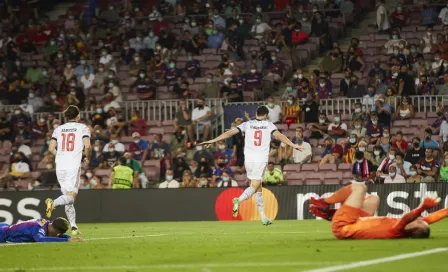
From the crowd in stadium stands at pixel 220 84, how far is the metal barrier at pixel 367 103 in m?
0.10

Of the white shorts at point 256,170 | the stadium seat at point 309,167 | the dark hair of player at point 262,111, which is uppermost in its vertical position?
the dark hair of player at point 262,111

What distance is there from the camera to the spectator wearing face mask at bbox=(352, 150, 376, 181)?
A: 2859cm

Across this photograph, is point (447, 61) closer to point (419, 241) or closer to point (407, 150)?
point (407, 150)

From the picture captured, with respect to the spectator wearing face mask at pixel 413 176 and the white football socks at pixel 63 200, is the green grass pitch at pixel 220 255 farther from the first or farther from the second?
the spectator wearing face mask at pixel 413 176

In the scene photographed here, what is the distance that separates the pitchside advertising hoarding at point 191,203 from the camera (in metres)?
27.1

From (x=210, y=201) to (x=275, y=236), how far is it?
12.0 metres

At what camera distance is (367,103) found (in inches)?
1257

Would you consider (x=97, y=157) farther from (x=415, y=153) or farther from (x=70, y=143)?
(x=70, y=143)

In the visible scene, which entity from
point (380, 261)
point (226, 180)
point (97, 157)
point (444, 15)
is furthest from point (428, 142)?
point (380, 261)

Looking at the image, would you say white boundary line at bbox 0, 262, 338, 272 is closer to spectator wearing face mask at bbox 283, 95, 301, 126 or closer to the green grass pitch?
the green grass pitch

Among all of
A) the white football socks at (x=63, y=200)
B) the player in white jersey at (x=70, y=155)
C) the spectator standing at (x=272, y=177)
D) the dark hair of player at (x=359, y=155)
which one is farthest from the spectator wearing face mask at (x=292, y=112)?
the white football socks at (x=63, y=200)

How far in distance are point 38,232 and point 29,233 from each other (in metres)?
0.21

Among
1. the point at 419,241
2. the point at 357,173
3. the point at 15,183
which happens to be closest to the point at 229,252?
the point at 419,241

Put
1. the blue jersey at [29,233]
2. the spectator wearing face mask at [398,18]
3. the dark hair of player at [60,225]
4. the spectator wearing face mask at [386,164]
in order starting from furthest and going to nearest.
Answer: the spectator wearing face mask at [398,18], the spectator wearing face mask at [386,164], the blue jersey at [29,233], the dark hair of player at [60,225]
